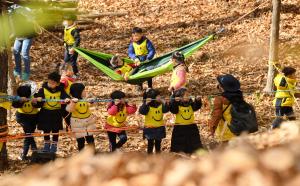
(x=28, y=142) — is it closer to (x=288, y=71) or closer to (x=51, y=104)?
(x=51, y=104)

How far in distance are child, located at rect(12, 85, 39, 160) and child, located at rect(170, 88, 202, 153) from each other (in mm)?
1885

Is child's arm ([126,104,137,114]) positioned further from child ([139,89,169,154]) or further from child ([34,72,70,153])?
child ([34,72,70,153])

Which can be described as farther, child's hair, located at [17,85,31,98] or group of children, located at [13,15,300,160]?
child's hair, located at [17,85,31,98]

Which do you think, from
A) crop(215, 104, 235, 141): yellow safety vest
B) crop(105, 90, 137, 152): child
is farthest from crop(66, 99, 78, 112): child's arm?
crop(215, 104, 235, 141): yellow safety vest

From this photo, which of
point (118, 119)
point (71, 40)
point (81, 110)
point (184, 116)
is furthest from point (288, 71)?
point (71, 40)

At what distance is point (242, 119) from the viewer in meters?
5.55

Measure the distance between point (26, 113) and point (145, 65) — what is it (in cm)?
362

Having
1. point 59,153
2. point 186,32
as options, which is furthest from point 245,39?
point 59,153

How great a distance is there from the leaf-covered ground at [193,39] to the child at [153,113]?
3.31 feet

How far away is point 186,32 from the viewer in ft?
48.2

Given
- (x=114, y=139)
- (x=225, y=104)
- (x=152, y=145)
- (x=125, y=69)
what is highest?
(x=125, y=69)

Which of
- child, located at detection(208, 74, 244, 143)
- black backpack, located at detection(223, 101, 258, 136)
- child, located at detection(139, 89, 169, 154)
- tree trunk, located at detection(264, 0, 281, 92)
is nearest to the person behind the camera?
black backpack, located at detection(223, 101, 258, 136)

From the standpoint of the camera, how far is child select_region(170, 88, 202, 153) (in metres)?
6.70

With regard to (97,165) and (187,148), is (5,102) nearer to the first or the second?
(187,148)
